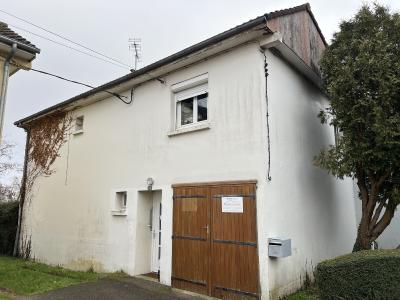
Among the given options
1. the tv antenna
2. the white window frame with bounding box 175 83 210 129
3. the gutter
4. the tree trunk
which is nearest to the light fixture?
the white window frame with bounding box 175 83 210 129

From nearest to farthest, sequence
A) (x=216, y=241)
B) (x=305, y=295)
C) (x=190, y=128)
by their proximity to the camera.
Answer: (x=305, y=295), (x=216, y=241), (x=190, y=128)

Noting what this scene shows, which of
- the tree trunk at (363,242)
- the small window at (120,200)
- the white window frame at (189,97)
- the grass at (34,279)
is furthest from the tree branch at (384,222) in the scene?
the grass at (34,279)

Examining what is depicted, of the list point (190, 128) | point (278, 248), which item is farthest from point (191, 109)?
point (278, 248)

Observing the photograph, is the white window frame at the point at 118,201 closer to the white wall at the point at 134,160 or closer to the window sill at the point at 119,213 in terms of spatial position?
the window sill at the point at 119,213

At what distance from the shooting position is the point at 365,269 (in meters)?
5.34

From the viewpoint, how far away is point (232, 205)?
7.00m

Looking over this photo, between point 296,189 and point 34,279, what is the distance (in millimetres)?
7117

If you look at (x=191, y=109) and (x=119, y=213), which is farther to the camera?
(x=119, y=213)

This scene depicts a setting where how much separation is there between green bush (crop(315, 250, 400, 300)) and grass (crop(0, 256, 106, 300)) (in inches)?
230

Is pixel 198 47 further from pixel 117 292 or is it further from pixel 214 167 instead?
pixel 117 292

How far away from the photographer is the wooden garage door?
6652 mm

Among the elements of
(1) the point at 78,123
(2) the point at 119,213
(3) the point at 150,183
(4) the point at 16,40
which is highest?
(4) the point at 16,40

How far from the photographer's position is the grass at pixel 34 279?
25.6 ft

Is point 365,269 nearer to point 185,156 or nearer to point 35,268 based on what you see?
point 185,156
